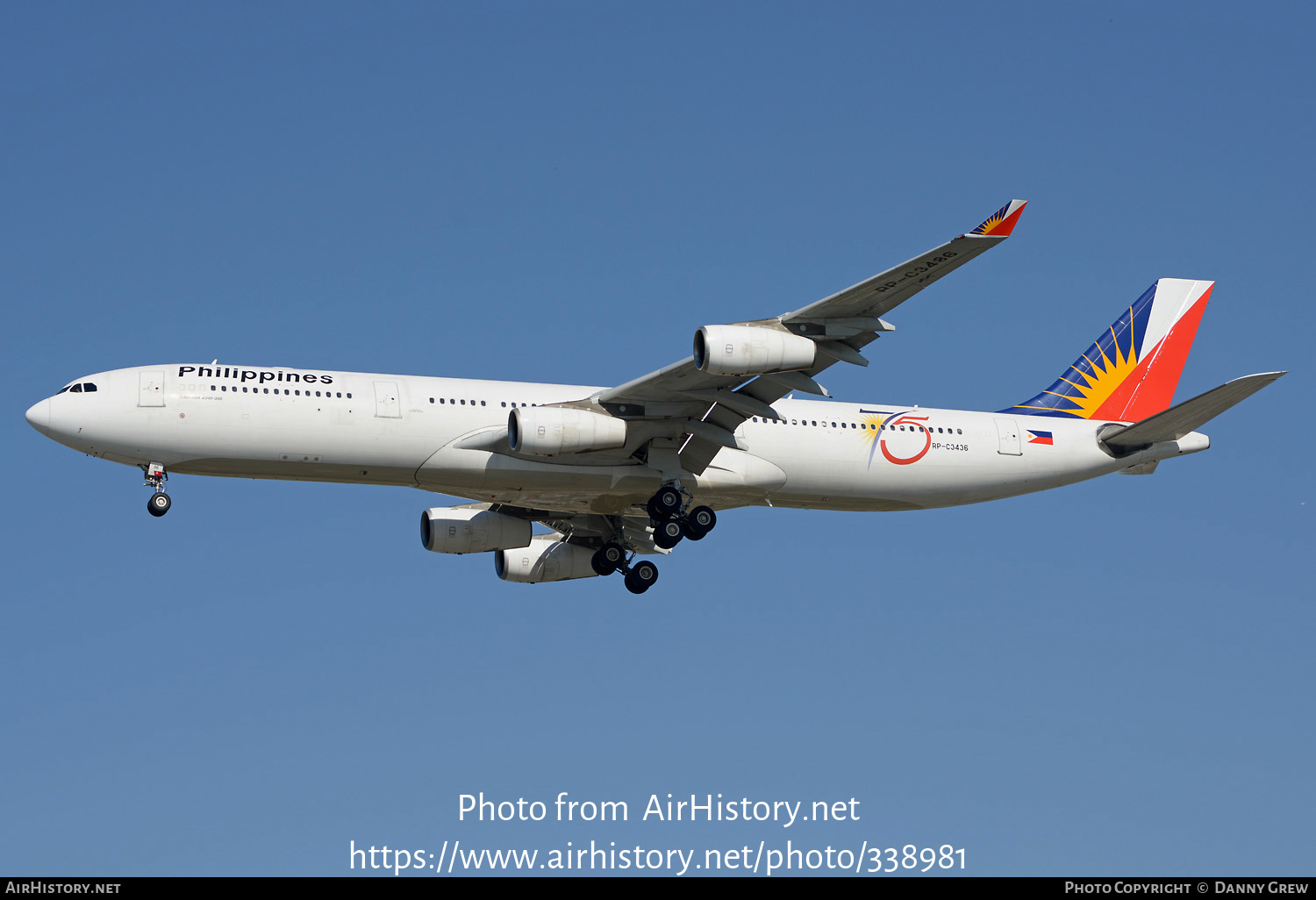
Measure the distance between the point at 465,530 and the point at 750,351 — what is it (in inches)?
469

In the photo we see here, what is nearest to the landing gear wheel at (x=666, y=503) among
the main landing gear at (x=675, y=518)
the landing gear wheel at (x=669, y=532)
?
the main landing gear at (x=675, y=518)

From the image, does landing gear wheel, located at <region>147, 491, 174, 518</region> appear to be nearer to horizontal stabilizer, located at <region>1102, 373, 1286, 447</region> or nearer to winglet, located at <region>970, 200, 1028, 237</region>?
winglet, located at <region>970, 200, 1028, 237</region>

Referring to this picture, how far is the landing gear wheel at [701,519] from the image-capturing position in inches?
1430

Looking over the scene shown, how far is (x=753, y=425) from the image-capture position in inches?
1451

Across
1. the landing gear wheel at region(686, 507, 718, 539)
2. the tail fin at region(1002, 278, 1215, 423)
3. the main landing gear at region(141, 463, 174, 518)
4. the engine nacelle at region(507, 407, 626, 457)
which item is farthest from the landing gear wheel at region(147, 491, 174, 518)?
the tail fin at region(1002, 278, 1215, 423)

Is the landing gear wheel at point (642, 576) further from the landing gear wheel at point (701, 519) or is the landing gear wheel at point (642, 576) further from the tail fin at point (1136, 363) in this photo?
the tail fin at point (1136, 363)

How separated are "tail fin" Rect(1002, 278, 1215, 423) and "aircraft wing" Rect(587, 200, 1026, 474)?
10.2 metres

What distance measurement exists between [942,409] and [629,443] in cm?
915

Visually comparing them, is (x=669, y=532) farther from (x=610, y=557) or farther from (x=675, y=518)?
(x=610, y=557)

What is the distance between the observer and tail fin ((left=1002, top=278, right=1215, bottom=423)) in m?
41.6

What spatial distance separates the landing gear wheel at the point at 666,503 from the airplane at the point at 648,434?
47 mm

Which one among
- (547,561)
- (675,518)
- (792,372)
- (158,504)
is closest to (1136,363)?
(792,372)
